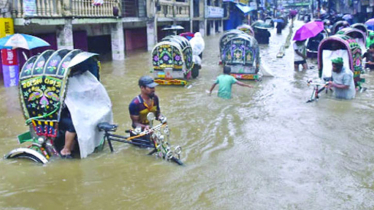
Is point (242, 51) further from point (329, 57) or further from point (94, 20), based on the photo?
point (94, 20)

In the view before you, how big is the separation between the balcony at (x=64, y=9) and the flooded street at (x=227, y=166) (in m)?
3.89

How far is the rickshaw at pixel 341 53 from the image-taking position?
10234 millimetres

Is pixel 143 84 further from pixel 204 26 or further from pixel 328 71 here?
pixel 204 26

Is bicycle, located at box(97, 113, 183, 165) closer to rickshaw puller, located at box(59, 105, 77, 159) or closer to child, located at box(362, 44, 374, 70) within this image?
rickshaw puller, located at box(59, 105, 77, 159)

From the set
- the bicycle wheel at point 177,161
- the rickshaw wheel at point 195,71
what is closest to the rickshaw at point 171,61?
the rickshaw wheel at point 195,71

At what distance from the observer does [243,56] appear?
1270cm

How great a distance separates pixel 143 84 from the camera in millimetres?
5805

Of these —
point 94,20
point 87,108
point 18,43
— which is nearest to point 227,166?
point 87,108

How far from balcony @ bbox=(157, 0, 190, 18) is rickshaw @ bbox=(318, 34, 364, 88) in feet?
49.6

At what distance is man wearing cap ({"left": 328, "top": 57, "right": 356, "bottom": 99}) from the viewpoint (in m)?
9.21

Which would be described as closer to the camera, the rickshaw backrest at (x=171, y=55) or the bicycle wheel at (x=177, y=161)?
the bicycle wheel at (x=177, y=161)

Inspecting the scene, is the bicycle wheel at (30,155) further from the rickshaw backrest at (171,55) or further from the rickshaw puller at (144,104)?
the rickshaw backrest at (171,55)

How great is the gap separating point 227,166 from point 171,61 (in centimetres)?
657

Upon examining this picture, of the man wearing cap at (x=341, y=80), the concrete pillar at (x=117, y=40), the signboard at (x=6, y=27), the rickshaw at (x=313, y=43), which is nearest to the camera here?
the man wearing cap at (x=341, y=80)
